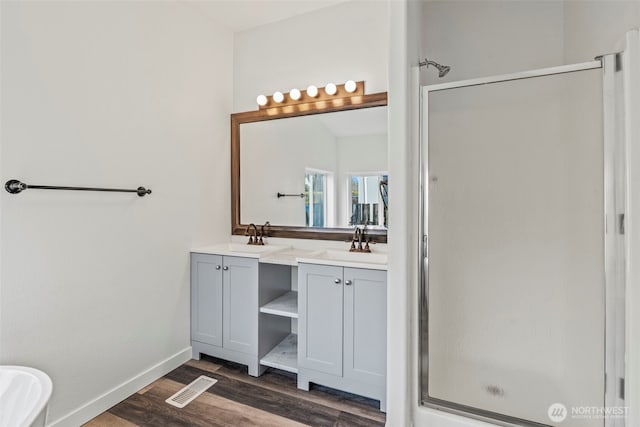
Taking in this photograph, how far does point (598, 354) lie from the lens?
52.0 inches

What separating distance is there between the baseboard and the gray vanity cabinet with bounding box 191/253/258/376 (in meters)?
0.17

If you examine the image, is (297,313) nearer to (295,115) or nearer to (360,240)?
(360,240)

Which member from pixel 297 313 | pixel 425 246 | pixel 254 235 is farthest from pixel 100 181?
pixel 425 246

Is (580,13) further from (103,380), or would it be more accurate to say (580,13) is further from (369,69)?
(103,380)

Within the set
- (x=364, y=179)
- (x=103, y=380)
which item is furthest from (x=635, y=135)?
(x=103, y=380)

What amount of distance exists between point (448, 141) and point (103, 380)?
7.67 ft

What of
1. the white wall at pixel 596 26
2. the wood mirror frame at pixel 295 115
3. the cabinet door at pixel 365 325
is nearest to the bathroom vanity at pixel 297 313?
the cabinet door at pixel 365 325

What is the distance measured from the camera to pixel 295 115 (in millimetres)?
2539

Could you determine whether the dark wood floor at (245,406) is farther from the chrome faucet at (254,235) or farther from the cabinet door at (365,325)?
the chrome faucet at (254,235)

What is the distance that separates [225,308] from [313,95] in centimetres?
171

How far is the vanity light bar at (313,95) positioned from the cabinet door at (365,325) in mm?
1300

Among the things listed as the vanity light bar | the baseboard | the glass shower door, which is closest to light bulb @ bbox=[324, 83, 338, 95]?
the vanity light bar

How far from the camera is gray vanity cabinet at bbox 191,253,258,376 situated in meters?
2.18

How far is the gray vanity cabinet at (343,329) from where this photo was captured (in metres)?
1.82
